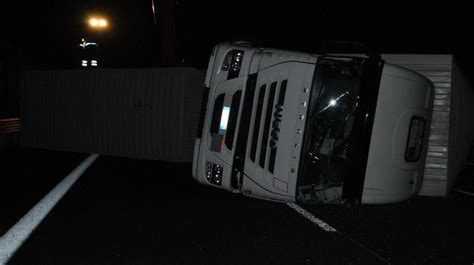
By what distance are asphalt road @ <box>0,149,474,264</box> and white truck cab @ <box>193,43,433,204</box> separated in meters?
0.44

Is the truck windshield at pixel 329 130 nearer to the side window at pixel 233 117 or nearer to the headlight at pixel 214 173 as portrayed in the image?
the side window at pixel 233 117

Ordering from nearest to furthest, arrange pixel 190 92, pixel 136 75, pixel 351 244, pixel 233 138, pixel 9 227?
pixel 351 244 < pixel 9 227 < pixel 233 138 < pixel 190 92 < pixel 136 75

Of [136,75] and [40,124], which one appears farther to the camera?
[40,124]

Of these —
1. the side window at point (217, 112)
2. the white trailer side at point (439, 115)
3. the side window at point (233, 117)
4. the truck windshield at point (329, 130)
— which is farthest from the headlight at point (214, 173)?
the white trailer side at point (439, 115)

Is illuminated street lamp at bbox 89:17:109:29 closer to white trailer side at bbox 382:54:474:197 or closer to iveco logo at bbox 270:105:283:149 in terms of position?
white trailer side at bbox 382:54:474:197

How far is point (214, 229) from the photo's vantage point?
14.3 feet

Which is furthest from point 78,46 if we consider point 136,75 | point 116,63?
Answer: point 136,75

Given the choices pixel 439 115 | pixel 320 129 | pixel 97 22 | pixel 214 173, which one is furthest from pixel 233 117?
pixel 97 22

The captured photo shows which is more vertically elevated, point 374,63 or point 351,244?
point 374,63

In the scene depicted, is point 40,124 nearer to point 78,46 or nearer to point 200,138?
point 200,138

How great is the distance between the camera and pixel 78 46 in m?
21.9

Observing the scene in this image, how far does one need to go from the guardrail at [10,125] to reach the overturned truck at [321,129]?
792 cm

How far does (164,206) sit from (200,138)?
110 centimetres

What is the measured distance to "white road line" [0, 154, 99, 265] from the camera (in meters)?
3.69
